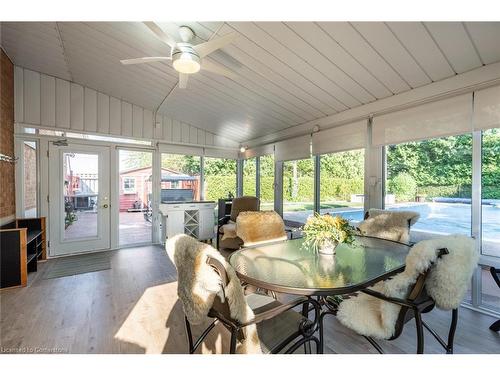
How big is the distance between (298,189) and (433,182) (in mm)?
2312

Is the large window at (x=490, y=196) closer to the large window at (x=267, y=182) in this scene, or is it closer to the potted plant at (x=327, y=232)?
the potted plant at (x=327, y=232)

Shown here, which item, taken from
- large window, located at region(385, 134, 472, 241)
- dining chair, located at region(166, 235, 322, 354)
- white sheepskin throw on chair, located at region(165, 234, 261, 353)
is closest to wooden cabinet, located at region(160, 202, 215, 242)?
large window, located at region(385, 134, 472, 241)

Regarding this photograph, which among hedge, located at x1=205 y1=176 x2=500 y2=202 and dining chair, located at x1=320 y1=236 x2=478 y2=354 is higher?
hedge, located at x1=205 y1=176 x2=500 y2=202

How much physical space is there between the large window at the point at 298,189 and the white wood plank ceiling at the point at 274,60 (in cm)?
87

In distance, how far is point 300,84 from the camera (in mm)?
3266

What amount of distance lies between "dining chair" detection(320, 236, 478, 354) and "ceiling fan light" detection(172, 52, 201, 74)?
7.82 ft

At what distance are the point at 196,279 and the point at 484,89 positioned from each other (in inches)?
128

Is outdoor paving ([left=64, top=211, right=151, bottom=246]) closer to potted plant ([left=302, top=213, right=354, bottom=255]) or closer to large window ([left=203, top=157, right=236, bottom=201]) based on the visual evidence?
large window ([left=203, top=157, right=236, bottom=201])

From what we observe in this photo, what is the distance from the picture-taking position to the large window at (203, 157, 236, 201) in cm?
611

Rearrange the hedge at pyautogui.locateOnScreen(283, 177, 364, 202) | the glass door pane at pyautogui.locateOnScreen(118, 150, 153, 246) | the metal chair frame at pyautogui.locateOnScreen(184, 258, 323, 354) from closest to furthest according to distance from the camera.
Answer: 1. the metal chair frame at pyautogui.locateOnScreen(184, 258, 323, 354)
2. the hedge at pyautogui.locateOnScreen(283, 177, 364, 202)
3. the glass door pane at pyautogui.locateOnScreen(118, 150, 153, 246)

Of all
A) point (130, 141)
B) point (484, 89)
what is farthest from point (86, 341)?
point (484, 89)

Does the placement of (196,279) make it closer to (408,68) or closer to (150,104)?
(408,68)

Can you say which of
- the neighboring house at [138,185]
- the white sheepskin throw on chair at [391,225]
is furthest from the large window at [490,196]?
the neighboring house at [138,185]

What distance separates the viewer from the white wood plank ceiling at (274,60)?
7.25ft
